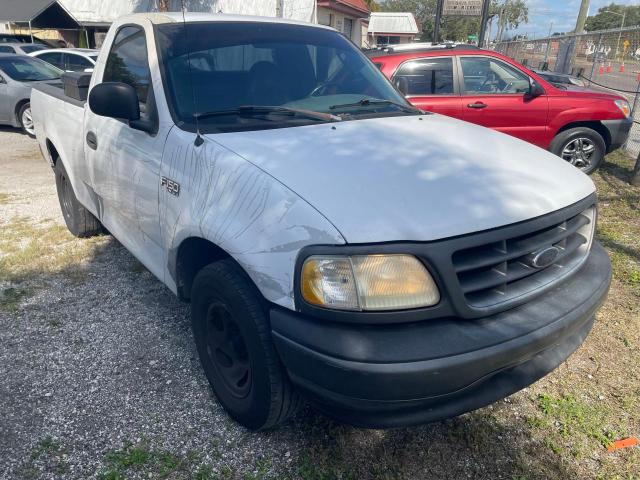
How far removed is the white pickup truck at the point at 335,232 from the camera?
1891 mm

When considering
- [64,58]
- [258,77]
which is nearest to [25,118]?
[64,58]

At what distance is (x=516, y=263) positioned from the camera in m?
2.16

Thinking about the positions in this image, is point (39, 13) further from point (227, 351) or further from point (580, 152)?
point (227, 351)

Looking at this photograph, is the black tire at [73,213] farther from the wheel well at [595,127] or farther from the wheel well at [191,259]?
the wheel well at [595,127]

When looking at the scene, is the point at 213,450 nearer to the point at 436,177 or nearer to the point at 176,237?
the point at 176,237

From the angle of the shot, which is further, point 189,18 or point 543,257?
point 189,18

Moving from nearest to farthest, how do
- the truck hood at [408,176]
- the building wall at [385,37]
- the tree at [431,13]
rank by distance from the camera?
1. the truck hood at [408,176]
2. the building wall at [385,37]
3. the tree at [431,13]

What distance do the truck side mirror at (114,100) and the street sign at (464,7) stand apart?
45.7 feet

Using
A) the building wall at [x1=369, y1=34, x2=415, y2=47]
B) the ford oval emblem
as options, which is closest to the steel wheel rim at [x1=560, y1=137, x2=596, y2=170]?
the ford oval emblem

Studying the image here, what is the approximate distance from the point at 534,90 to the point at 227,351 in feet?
19.9

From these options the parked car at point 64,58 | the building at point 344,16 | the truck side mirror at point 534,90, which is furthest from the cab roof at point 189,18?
the building at point 344,16

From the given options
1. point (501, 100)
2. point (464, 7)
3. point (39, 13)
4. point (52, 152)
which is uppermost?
point (464, 7)

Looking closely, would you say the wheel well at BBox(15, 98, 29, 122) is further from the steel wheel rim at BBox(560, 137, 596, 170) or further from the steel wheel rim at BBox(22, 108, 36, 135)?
the steel wheel rim at BBox(560, 137, 596, 170)

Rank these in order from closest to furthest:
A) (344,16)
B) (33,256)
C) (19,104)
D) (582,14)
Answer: (33,256), (19,104), (582,14), (344,16)
